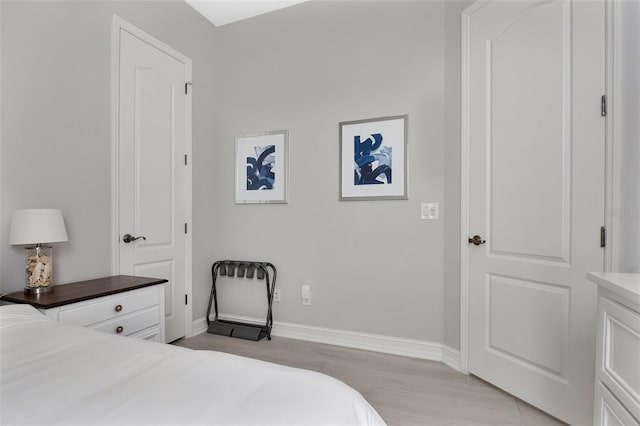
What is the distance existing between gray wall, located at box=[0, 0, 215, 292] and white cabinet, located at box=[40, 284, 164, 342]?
1.45 feet

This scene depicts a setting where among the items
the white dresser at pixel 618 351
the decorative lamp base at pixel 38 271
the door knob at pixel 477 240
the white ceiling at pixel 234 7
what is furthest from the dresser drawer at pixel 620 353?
the white ceiling at pixel 234 7

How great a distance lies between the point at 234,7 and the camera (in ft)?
9.70

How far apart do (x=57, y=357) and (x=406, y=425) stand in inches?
62.2

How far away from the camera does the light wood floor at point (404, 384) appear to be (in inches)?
68.5

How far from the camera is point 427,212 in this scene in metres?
2.46

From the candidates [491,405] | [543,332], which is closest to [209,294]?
[491,405]

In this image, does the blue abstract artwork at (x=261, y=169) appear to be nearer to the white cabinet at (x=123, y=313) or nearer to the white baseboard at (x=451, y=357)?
the white cabinet at (x=123, y=313)

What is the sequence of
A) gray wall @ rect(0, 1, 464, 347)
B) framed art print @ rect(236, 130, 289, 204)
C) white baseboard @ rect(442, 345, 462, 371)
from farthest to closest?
1. framed art print @ rect(236, 130, 289, 204)
2. white baseboard @ rect(442, 345, 462, 371)
3. gray wall @ rect(0, 1, 464, 347)

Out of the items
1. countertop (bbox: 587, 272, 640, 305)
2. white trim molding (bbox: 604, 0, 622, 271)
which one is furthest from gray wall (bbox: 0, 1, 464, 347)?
countertop (bbox: 587, 272, 640, 305)

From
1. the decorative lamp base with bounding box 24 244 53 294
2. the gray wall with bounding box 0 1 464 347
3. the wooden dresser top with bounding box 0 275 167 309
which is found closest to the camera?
the wooden dresser top with bounding box 0 275 167 309

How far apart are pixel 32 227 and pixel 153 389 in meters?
1.44

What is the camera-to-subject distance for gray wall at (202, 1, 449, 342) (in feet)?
8.12

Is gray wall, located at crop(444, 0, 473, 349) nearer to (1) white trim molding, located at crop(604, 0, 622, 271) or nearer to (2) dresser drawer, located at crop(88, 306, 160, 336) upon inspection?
(1) white trim molding, located at crop(604, 0, 622, 271)

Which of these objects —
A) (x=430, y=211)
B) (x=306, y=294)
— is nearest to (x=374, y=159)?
(x=430, y=211)
